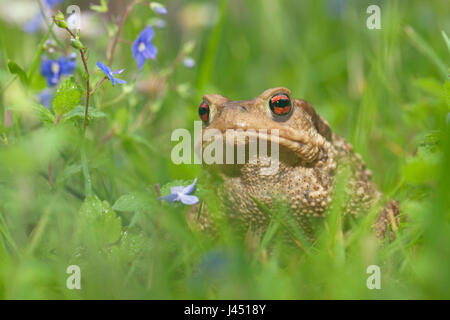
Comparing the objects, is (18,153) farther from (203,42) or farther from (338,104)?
(203,42)

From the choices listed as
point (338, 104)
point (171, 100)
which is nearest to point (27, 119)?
point (171, 100)

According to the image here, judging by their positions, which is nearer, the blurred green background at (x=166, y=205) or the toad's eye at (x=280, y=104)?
the blurred green background at (x=166, y=205)

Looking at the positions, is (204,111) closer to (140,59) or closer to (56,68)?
(140,59)

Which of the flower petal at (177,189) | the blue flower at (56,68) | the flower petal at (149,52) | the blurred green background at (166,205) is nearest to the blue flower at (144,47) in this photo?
the flower petal at (149,52)

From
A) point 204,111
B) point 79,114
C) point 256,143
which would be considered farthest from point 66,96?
point 256,143

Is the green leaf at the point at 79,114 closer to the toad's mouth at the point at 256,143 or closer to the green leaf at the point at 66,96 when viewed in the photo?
the green leaf at the point at 66,96

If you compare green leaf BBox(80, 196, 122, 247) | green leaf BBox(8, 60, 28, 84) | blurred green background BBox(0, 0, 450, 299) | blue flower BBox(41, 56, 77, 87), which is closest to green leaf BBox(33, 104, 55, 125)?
blurred green background BBox(0, 0, 450, 299)
